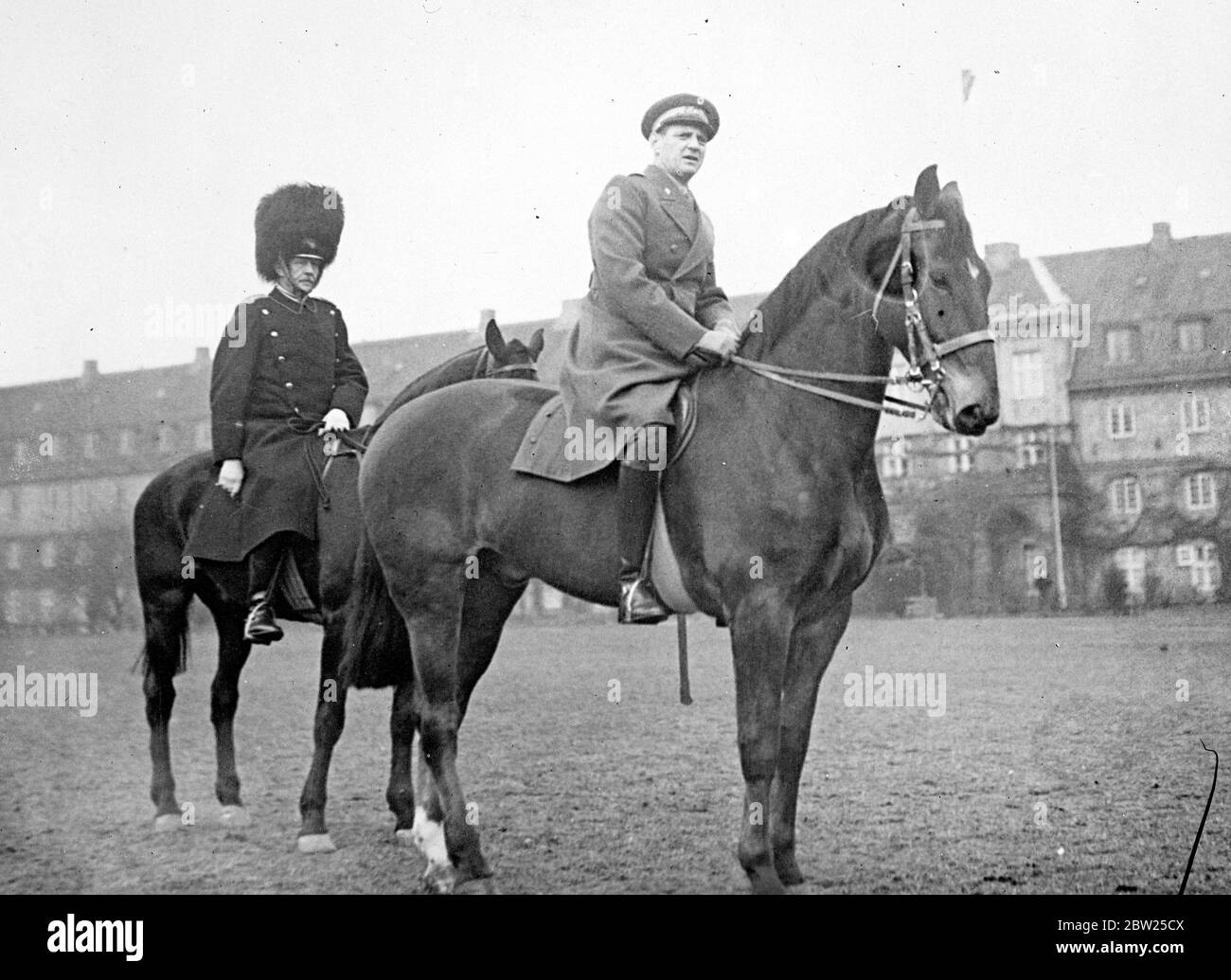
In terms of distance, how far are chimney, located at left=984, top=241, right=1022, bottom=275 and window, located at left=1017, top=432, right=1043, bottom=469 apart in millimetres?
2568

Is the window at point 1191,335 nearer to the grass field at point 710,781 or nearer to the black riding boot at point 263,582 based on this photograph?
the grass field at point 710,781

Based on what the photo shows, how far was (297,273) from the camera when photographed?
302 inches

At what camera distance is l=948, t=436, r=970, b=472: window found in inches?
358

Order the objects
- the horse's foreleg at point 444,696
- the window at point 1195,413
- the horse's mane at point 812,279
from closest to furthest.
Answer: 1. the horse's mane at point 812,279
2. the horse's foreleg at point 444,696
3. the window at point 1195,413

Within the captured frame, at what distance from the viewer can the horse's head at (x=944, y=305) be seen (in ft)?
17.3

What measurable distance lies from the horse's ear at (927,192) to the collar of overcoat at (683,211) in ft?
3.88

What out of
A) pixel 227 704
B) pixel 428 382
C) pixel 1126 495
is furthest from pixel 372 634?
pixel 1126 495

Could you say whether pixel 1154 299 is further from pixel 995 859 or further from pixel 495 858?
pixel 495 858

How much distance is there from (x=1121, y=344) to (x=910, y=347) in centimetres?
297

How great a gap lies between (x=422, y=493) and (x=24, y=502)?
111 inches

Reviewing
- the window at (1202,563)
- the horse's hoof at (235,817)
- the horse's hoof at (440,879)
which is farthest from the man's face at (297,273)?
the window at (1202,563)

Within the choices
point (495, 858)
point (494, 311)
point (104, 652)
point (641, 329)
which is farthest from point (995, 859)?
point (104, 652)

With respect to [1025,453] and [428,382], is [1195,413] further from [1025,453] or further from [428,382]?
[428,382]

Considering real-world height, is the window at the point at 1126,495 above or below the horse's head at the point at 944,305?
below
